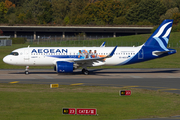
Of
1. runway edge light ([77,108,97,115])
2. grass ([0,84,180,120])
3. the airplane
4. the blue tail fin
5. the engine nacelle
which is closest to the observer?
runway edge light ([77,108,97,115])

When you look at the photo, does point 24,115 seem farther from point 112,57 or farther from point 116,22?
point 116,22

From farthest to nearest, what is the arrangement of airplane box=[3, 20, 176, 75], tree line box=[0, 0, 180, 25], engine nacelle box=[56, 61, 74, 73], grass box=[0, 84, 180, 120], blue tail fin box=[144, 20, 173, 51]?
1. tree line box=[0, 0, 180, 25]
2. blue tail fin box=[144, 20, 173, 51]
3. airplane box=[3, 20, 176, 75]
4. engine nacelle box=[56, 61, 74, 73]
5. grass box=[0, 84, 180, 120]

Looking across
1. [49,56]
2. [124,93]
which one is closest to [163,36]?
[49,56]

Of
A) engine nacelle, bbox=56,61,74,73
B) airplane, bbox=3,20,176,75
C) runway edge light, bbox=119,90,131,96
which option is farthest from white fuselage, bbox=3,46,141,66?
runway edge light, bbox=119,90,131,96

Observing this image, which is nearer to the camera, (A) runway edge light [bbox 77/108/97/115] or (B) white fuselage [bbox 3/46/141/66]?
(A) runway edge light [bbox 77/108/97/115]

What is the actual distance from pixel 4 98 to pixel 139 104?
1085 centimetres

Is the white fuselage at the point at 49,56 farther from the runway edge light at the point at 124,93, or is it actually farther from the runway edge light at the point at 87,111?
the runway edge light at the point at 87,111

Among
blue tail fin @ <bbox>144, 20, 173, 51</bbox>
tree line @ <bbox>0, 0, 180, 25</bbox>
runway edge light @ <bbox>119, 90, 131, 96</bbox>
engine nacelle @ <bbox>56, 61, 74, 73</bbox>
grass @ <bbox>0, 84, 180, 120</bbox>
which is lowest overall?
grass @ <bbox>0, 84, 180, 120</bbox>

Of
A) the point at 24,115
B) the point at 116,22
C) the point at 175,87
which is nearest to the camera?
the point at 24,115

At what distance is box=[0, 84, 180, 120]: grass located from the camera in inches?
746

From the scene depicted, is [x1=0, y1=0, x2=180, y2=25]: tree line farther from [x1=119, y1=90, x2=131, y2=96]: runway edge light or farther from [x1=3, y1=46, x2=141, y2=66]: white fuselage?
[x1=119, y1=90, x2=131, y2=96]: runway edge light

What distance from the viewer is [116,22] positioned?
6432 inches

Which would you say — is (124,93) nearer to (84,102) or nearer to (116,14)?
(84,102)

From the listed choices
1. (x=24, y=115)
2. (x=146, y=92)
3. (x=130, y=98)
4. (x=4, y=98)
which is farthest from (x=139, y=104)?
(x=4, y=98)
